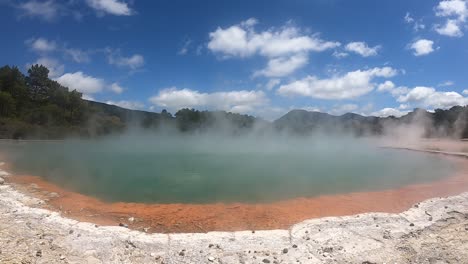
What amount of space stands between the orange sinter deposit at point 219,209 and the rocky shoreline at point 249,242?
0.93 metres

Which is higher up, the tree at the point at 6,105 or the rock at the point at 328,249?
the tree at the point at 6,105

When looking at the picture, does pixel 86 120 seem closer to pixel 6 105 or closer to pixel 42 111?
pixel 42 111

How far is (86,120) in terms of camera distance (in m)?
52.7

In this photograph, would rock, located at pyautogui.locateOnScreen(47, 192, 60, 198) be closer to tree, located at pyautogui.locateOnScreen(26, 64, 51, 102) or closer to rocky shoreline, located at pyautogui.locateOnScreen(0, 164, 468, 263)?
rocky shoreline, located at pyautogui.locateOnScreen(0, 164, 468, 263)

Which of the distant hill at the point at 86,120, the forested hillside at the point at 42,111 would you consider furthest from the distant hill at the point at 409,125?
the forested hillside at the point at 42,111

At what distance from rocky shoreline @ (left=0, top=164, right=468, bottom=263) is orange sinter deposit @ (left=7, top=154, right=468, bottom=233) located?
36.7 inches

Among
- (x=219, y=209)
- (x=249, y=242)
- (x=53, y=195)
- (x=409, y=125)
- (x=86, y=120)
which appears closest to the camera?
(x=249, y=242)

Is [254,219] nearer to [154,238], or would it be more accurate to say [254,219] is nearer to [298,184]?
[154,238]

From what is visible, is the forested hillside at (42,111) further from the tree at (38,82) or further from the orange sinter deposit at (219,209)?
the orange sinter deposit at (219,209)

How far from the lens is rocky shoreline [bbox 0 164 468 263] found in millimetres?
5223

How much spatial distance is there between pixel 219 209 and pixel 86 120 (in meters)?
49.9

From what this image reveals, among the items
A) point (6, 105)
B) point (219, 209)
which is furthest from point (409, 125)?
point (6, 105)

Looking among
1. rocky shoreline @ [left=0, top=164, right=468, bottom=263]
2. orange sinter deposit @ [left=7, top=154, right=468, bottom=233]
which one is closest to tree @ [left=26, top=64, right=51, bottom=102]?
orange sinter deposit @ [left=7, top=154, right=468, bottom=233]

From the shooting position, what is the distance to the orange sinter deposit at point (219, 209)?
24.5 feet
